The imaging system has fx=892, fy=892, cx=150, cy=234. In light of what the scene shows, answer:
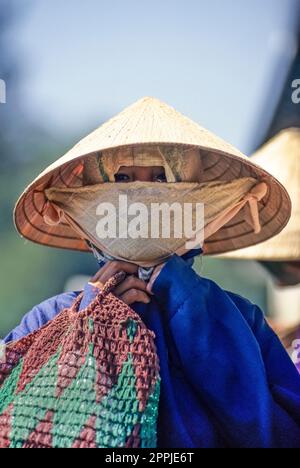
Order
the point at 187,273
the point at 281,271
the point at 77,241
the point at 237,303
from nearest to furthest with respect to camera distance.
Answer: the point at 187,273
the point at 237,303
the point at 77,241
the point at 281,271

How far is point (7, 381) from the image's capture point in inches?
75.4

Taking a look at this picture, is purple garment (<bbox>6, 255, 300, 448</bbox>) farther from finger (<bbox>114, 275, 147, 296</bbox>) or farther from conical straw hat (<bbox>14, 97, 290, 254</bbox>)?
conical straw hat (<bbox>14, 97, 290, 254</bbox>)

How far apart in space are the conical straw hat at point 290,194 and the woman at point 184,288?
1520 mm

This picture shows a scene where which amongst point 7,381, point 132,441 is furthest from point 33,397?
point 132,441

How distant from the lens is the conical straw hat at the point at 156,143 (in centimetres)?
191

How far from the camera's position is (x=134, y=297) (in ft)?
6.27

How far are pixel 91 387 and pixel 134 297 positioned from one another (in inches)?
9.1

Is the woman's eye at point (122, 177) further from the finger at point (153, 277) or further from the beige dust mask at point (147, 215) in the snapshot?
the finger at point (153, 277)

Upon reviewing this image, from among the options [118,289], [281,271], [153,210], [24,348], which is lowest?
[281,271]

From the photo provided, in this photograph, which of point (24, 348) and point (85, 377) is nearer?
point (85, 377)

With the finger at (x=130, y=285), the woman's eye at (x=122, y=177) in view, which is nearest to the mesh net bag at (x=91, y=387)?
the finger at (x=130, y=285)

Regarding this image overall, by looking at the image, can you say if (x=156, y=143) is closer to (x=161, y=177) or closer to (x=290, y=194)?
(x=161, y=177)
